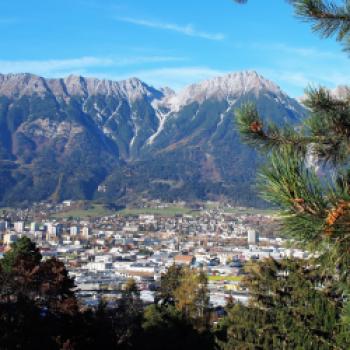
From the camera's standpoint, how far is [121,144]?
18200 centimetres

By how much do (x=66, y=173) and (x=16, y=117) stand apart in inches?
1690

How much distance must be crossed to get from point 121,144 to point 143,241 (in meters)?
106

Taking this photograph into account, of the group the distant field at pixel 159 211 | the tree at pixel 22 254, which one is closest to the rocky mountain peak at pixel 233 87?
the distant field at pixel 159 211

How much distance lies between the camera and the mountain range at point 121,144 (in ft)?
424

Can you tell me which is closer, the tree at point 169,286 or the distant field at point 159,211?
the tree at point 169,286

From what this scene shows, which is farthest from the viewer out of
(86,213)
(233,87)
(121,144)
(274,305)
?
(233,87)

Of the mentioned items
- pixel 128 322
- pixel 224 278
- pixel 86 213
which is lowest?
pixel 224 278

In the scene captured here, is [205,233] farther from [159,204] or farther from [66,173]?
[66,173]

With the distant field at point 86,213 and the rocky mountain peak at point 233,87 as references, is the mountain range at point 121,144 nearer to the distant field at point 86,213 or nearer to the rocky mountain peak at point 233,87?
the rocky mountain peak at point 233,87

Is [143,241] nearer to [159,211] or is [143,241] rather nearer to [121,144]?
[159,211]

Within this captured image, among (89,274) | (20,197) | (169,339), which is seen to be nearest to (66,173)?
(20,197)

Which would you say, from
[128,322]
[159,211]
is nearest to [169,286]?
[128,322]

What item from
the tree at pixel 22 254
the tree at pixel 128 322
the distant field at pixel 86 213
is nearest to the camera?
the tree at pixel 22 254

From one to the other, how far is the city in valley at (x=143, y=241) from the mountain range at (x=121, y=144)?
393 inches
